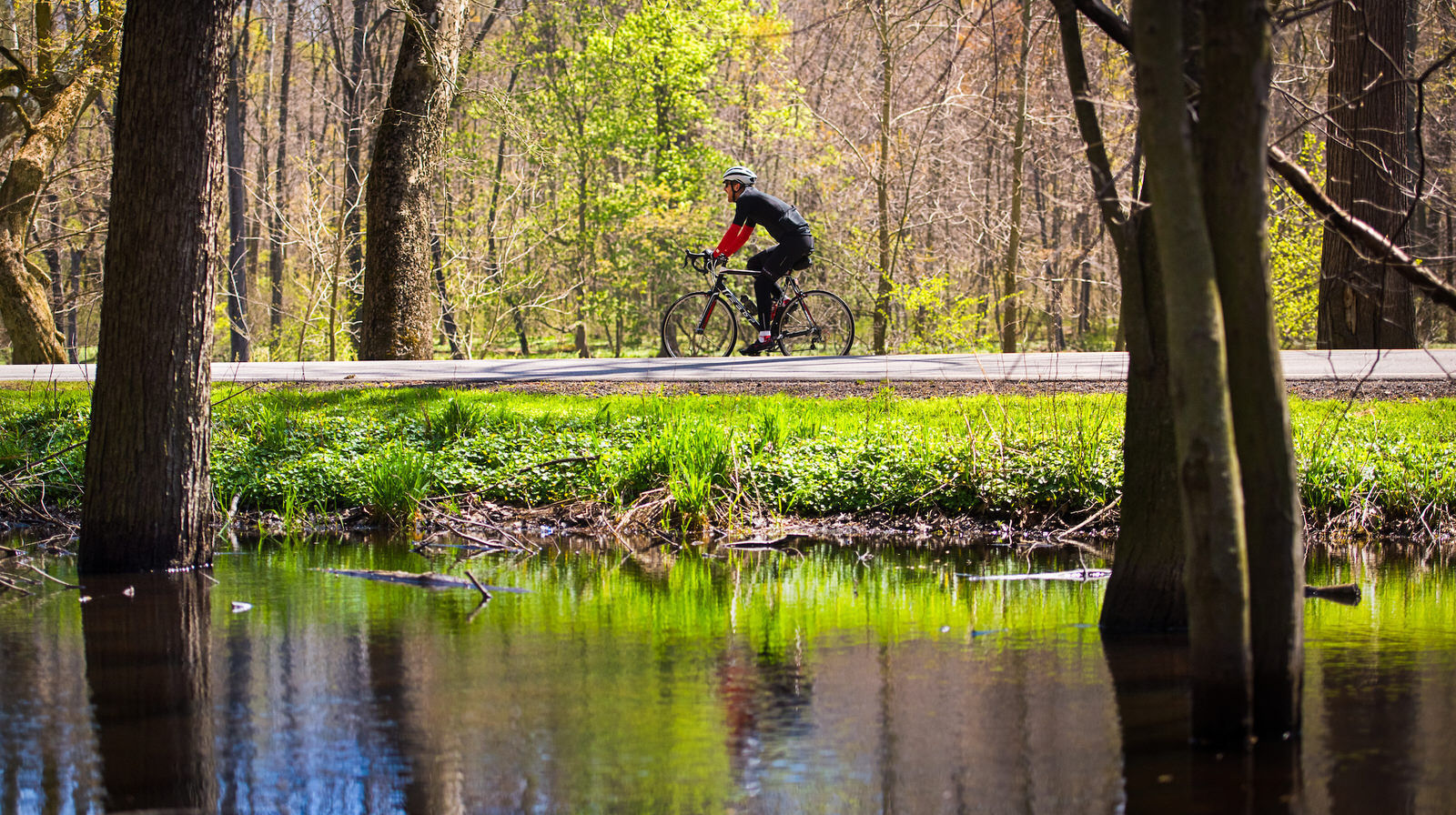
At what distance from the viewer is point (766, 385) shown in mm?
12812

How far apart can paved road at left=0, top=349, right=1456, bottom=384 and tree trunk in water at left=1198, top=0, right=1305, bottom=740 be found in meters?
7.52

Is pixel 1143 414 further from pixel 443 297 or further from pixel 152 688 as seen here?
pixel 443 297

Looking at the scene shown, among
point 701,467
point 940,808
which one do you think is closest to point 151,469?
point 701,467

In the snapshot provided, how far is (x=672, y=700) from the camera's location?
5535mm

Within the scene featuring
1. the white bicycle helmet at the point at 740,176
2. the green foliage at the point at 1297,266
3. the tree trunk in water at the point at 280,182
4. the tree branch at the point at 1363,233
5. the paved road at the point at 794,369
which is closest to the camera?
the tree branch at the point at 1363,233

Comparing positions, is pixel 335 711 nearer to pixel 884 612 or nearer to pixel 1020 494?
pixel 884 612

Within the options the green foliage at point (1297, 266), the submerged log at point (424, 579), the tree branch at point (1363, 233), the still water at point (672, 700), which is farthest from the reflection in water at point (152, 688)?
the green foliage at point (1297, 266)

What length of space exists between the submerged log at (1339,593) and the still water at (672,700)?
0.16 m

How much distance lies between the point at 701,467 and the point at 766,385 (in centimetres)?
284

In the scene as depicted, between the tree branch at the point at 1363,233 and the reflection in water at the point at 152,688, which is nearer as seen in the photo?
the reflection in water at the point at 152,688

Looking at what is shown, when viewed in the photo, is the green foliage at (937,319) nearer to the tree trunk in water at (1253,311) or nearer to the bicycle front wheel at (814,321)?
the bicycle front wheel at (814,321)

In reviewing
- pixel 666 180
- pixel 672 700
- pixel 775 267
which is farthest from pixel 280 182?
pixel 672 700

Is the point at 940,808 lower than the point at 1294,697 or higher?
lower

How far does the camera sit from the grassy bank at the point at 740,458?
9984mm
